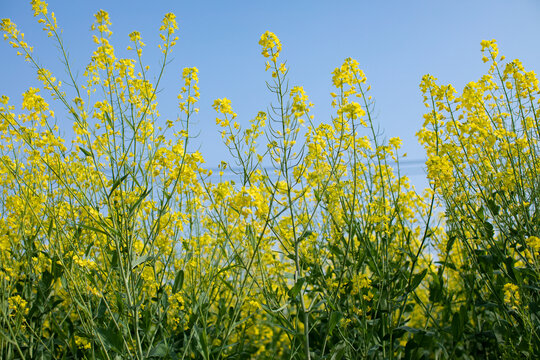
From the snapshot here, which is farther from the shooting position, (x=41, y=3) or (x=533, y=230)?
(x=533, y=230)

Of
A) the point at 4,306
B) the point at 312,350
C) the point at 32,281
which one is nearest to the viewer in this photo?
the point at 4,306

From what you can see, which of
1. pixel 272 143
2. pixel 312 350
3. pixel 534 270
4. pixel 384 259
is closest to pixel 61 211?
pixel 272 143

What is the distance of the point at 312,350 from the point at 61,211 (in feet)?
6.63

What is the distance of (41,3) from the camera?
278cm

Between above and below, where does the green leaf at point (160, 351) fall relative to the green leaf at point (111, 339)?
below

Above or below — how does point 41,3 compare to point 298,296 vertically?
above

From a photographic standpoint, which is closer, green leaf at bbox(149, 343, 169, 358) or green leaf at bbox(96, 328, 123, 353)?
green leaf at bbox(96, 328, 123, 353)

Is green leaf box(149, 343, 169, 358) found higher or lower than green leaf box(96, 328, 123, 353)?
lower

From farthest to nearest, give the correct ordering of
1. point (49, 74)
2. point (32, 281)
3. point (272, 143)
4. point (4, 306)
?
point (32, 281) < point (49, 74) < point (272, 143) < point (4, 306)

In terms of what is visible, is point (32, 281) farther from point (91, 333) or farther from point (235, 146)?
point (235, 146)

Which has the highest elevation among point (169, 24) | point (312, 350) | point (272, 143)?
point (169, 24)

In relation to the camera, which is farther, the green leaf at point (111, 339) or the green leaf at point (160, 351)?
the green leaf at point (160, 351)

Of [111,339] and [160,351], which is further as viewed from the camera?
[160,351]

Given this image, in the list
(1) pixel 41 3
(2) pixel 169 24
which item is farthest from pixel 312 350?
(1) pixel 41 3
